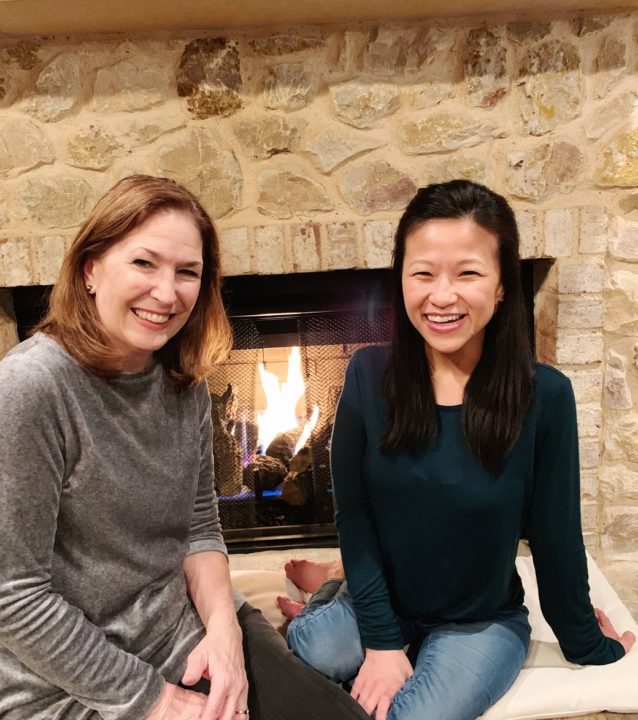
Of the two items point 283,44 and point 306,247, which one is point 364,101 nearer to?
point 283,44

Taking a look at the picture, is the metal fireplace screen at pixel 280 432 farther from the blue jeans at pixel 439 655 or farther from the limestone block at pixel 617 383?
the blue jeans at pixel 439 655

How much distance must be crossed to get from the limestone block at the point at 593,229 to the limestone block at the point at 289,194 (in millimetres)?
695

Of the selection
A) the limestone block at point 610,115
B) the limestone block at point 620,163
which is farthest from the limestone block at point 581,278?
the limestone block at point 610,115

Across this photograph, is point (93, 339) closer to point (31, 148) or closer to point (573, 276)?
point (31, 148)

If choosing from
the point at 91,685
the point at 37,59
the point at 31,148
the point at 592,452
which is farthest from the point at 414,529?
the point at 37,59

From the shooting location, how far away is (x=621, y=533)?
200cm

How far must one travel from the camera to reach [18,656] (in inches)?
36.5

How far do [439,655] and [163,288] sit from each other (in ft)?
2.80

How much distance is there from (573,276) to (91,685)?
5.09 feet

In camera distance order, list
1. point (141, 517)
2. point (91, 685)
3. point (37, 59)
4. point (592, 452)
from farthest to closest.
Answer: point (592, 452) → point (37, 59) → point (141, 517) → point (91, 685)

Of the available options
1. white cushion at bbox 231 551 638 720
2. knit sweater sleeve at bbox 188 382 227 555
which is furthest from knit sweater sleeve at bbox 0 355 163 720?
white cushion at bbox 231 551 638 720

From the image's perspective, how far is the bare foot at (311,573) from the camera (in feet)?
5.70

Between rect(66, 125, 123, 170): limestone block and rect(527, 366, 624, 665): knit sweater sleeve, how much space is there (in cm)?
123

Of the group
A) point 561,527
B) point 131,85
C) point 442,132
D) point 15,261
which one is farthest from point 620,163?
point 15,261
